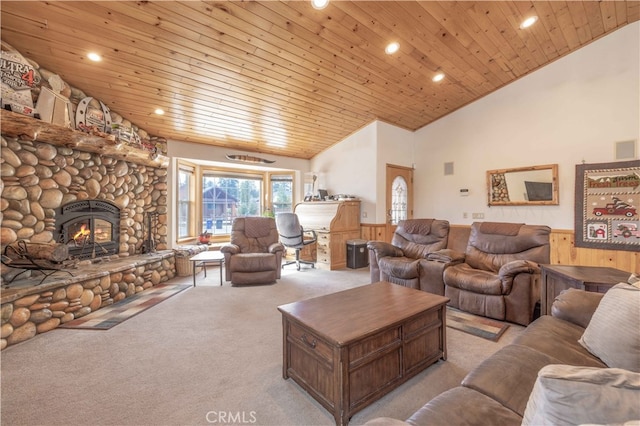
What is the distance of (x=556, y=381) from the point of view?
26.6 inches

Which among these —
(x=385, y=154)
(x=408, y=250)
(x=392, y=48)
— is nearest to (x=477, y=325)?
(x=408, y=250)

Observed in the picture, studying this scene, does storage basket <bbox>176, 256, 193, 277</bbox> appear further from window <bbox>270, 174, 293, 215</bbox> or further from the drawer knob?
the drawer knob

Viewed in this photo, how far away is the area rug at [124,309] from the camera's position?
8.79ft

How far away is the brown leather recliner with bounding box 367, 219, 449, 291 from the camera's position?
11.0ft

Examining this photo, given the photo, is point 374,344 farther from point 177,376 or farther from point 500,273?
point 500,273

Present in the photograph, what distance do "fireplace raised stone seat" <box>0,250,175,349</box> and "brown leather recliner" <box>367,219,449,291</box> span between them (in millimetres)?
3237

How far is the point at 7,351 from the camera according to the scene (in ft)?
7.19

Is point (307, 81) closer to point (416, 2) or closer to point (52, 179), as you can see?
point (416, 2)

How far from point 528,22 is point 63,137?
5509 millimetres

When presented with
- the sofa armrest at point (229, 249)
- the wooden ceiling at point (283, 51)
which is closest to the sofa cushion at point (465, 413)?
the wooden ceiling at point (283, 51)

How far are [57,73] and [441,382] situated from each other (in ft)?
15.3

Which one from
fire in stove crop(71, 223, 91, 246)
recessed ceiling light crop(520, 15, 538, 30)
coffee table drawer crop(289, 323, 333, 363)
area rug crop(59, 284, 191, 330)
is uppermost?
recessed ceiling light crop(520, 15, 538, 30)

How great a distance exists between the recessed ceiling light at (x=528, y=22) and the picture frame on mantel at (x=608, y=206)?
2.13m

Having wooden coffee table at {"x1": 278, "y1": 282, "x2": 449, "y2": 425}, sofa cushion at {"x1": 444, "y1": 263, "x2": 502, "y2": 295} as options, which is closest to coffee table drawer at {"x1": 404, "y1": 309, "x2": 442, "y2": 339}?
wooden coffee table at {"x1": 278, "y1": 282, "x2": 449, "y2": 425}
